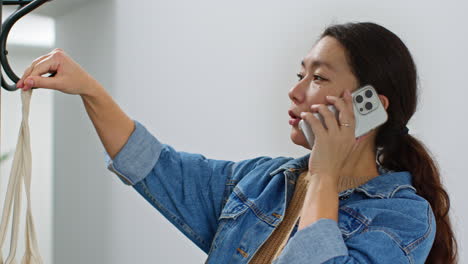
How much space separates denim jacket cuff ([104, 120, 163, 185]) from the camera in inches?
42.4

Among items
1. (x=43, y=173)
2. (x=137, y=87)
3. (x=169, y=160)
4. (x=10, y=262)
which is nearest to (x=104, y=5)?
(x=137, y=87)

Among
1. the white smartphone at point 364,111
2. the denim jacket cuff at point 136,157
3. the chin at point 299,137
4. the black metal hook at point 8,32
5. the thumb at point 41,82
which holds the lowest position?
the denim jacket cuff at point 136,157

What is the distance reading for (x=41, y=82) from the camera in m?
0.86

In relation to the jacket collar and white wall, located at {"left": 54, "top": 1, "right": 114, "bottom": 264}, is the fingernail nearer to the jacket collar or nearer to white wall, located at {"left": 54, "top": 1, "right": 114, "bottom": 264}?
the jacket collar

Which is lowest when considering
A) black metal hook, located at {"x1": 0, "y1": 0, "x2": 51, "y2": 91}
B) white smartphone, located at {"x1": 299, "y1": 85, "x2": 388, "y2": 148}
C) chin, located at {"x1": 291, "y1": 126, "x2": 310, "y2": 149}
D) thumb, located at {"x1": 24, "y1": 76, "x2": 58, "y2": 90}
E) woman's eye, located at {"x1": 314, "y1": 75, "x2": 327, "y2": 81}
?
chin, located at {"x1": 291, "y1": 126, "x2": 310, "y2": 149}

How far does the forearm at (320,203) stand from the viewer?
969 mm

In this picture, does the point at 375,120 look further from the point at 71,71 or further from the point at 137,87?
the point at 137,87

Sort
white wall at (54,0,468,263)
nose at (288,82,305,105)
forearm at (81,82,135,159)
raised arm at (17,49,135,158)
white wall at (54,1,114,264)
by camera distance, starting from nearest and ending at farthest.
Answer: raised arm at (17,49,135,158) → forearm at (81,82,135,159) → nose at (288,82,305,105) → white wall at (54,0,468,263) → white wall at (54,1,114,264)

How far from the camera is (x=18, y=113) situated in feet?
7.84

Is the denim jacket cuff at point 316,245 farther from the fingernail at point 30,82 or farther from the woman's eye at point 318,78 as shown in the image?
the fingernail at point 30,82

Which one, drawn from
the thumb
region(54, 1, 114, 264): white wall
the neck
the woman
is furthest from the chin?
region(54, 1, 114, 264): white wall

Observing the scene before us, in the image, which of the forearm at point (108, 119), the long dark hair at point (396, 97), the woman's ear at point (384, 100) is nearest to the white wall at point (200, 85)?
the long dark hair at point (396, 97)

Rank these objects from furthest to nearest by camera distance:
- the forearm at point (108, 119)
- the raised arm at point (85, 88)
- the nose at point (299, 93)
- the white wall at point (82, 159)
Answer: the white wall at point (82, 159), the nose at point (299, 93), the forearm at point (108, 119), the raised arm at point (85, 88)

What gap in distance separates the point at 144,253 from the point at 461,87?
1.28 metres
